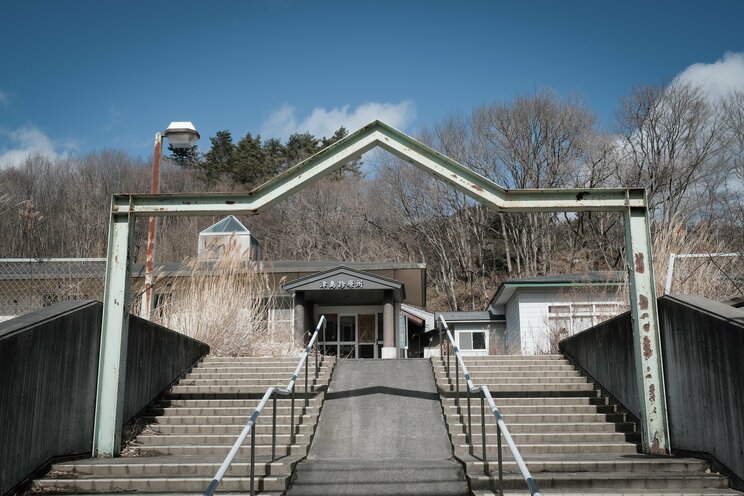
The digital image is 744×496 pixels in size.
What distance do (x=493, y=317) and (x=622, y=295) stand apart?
14442 mm

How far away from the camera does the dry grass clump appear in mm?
13336

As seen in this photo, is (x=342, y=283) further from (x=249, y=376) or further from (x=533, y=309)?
(x=249, y=376)

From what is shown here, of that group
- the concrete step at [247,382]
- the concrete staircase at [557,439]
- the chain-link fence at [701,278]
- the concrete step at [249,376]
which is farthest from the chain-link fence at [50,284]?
the chain-link fence at [701,278]

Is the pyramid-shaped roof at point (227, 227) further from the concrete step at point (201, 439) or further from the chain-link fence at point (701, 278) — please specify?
the concrete step at point (201, 439)

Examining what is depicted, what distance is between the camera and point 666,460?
261 inches

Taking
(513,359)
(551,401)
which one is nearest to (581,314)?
(513,359)

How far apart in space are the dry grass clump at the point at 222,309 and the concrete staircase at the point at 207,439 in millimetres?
972

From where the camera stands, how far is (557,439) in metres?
8.26

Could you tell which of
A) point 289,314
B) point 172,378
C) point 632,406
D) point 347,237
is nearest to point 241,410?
point 172,378

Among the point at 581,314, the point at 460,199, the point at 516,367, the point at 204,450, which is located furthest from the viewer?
the point at 460,199

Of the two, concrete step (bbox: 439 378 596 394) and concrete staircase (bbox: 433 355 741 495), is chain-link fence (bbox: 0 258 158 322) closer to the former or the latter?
concrete step (bbox: 439 378 596 394)

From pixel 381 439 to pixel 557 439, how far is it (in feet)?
7.34

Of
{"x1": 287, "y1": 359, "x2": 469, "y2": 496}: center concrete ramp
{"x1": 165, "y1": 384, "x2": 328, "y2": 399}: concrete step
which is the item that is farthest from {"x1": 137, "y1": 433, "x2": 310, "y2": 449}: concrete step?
{"x1": 165, "y1": 384, "x2": 328, "y2": 399}: concrete step

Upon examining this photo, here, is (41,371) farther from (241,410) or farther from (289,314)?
(289,314)
